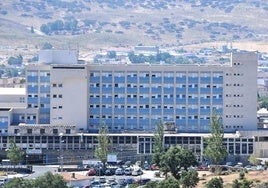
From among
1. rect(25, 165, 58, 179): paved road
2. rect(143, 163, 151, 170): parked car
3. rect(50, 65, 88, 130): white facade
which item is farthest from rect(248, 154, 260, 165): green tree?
rect(50, 65, 88, 130): white facade

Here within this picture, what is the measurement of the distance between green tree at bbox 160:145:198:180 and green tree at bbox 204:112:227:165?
4.17m

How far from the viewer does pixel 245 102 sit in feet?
353

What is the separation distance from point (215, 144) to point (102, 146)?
720 cm

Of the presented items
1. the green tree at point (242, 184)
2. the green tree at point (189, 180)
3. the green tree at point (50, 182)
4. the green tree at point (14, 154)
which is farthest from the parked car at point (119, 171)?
the green tree at point (242, 184)

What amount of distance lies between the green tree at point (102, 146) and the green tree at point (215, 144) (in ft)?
20.3

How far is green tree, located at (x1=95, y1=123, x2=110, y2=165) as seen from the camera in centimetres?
10006

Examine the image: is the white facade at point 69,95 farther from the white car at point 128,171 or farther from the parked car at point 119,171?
the parked car at point 119,171

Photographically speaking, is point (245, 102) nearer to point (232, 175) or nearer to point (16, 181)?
point (232, 175)

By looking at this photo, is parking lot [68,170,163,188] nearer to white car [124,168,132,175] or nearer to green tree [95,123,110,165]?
white car [124,168,132,175]

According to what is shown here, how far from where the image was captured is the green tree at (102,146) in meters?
100

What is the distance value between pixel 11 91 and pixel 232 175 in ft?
→ 76.2

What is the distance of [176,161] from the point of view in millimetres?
92875

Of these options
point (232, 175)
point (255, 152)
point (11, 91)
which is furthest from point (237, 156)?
point (11, 91)

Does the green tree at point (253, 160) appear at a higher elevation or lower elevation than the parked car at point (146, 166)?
higher
